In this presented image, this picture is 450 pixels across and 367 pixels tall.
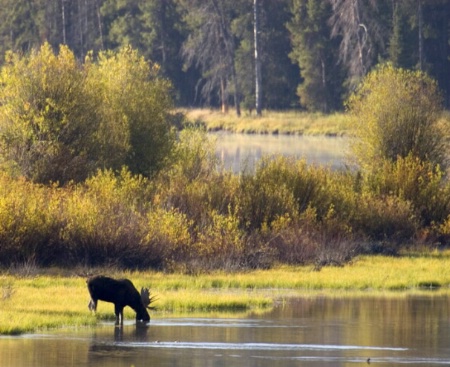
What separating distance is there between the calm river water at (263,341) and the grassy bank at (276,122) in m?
57.4

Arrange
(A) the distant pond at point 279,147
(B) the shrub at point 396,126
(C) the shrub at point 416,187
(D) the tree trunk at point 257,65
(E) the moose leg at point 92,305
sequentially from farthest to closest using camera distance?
(D) the tree trunk at point 257,65
(A) the distant pond at point 279,147
(B) the shrub at point 396,126
(C) the shrub at point 416,187
(E) the moose leg at point 92,305

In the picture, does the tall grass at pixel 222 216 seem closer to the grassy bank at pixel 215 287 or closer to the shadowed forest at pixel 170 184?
the shadowed forest at pixel 170 184

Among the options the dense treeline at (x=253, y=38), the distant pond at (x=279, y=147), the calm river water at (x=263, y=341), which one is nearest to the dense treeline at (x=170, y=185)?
the calm river water at (x=263, y=341)

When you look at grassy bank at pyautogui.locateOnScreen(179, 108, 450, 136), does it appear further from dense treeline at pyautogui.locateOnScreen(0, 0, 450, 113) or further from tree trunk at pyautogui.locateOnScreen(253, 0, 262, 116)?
dense treeline at pyautogui.locateOnScreen(0, 0, 450, 113)

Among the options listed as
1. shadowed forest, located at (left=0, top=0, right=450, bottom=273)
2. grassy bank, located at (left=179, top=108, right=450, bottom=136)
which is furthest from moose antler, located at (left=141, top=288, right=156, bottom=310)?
grassy bank, located at (left=179, top=108, right=450, bottom=136)

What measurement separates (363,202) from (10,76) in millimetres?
9003

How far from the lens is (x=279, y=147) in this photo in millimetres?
67500

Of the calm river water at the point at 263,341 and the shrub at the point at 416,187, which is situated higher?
the shrub at the point at 416,187

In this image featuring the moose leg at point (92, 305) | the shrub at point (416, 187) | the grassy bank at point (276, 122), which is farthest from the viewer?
the grassy bank at point (276, 122)

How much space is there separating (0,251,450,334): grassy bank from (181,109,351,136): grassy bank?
51.1m

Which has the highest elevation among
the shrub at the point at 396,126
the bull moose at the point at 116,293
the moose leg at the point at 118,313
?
the shrub at the point at 396,126

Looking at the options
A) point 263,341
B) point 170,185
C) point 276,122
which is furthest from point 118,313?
point 276,122

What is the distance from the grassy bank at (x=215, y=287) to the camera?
2136 cm

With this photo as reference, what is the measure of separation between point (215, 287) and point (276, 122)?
60801mm
